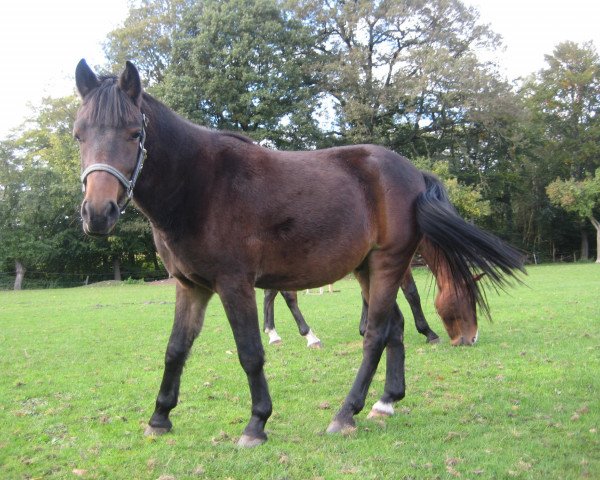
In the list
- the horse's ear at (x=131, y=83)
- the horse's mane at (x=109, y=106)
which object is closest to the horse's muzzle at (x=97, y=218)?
the horse's mane at (x=109, y=106)

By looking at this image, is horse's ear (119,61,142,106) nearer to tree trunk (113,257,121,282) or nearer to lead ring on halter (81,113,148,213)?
lead ring on halter (81,113,148,213)

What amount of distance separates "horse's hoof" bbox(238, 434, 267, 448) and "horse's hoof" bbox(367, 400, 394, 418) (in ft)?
3.73

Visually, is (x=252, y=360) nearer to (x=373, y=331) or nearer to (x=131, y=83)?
(x=373, y=331)

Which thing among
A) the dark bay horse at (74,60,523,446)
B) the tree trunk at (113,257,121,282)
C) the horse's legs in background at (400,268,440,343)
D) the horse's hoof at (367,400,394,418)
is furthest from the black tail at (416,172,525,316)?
the tree trunk at (113,257,121,282)

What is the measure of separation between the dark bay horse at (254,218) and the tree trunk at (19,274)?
106 ft

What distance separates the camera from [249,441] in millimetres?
3748

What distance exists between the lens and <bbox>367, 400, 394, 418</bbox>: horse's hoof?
14.6 ft

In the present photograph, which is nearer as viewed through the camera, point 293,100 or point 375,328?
point 375,328

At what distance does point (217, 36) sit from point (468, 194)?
711 inches

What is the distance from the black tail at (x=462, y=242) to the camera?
4.34m

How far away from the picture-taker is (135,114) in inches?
129

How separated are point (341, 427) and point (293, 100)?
96.9ft

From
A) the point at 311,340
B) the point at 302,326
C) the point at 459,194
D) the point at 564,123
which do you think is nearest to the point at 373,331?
the point at 311,340

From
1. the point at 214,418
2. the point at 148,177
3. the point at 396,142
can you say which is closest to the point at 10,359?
the point at 214,418
